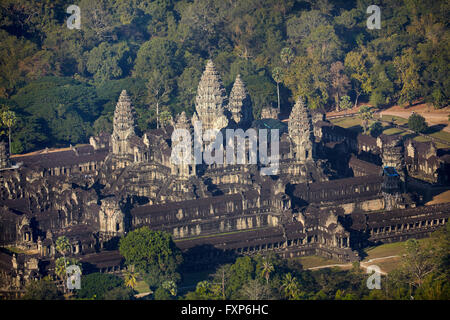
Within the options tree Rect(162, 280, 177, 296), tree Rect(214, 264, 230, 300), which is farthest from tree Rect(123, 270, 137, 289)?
tree Rect(214, 264, 230, 300)

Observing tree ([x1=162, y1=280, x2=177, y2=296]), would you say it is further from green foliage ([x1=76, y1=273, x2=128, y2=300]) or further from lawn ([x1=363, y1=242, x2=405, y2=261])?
lawn ([x1=363, y1=242, x2=405, y2=261])

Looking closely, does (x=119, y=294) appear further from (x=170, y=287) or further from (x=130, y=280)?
(x=170, y=287)

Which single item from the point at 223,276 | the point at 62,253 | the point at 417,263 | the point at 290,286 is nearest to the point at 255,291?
the point at 290,286
